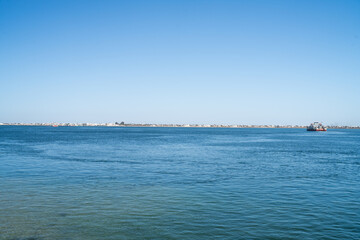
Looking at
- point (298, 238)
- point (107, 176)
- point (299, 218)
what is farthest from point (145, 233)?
point (107, 176)

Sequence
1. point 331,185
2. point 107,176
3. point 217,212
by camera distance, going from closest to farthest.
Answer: point 217,212 < point 331,185 < point 107,176

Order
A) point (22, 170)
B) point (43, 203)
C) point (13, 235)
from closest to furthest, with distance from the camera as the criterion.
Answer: point (13, 235) < point (43, 203) < point (22, 170)

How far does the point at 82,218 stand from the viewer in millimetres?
15797

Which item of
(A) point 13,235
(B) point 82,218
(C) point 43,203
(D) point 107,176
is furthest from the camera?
(D) point 107,176

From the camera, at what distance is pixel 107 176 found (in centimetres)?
2788

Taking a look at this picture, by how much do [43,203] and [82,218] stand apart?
4181 mm

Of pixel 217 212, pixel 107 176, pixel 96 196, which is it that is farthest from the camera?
pixel 107 176

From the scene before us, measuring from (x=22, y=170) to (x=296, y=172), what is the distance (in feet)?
96.6

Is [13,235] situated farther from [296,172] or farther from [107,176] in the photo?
[296,172]

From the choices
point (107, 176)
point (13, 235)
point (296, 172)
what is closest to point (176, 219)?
point (13, 235)

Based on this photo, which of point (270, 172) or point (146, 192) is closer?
point (146, 192)

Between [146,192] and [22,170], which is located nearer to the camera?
[146,192]

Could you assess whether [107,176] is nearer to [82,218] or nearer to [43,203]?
[43,203]

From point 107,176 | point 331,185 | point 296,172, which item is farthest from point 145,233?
point 296,172
